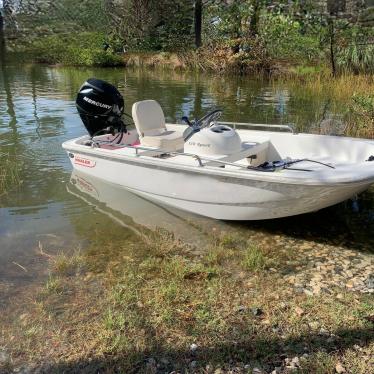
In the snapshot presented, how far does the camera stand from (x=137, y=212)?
570 cm

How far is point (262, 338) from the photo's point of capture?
3109 mm

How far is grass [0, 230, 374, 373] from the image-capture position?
9.59 ft

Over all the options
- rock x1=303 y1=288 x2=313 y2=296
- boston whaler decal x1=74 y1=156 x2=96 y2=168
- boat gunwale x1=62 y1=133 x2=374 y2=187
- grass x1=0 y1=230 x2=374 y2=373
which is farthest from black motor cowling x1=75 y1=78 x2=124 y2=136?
rock x1=303 y1=288 x2=313 y2=296

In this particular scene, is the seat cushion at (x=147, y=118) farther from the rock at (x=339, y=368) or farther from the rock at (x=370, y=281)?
the rock at (x=339, y=368)

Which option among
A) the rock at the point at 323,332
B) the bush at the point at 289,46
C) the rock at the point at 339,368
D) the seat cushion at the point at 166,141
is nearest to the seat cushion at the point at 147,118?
the seat cushion at the point at 166,141

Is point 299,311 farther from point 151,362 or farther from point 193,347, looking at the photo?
point 151,362

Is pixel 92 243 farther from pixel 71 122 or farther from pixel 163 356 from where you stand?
pixel 71 122

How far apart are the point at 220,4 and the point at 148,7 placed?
2330 centimetres

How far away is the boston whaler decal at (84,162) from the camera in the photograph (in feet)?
20.7

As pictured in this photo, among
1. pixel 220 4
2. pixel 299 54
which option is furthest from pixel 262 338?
pixel 299 54

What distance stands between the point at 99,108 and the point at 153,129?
86 cm

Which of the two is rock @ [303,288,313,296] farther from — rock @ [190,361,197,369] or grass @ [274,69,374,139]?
grass @ [274,69,374,139]

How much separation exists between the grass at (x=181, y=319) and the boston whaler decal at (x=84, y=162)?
2148 millimetres

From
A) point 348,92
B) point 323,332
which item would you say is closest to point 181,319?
point 323,332
